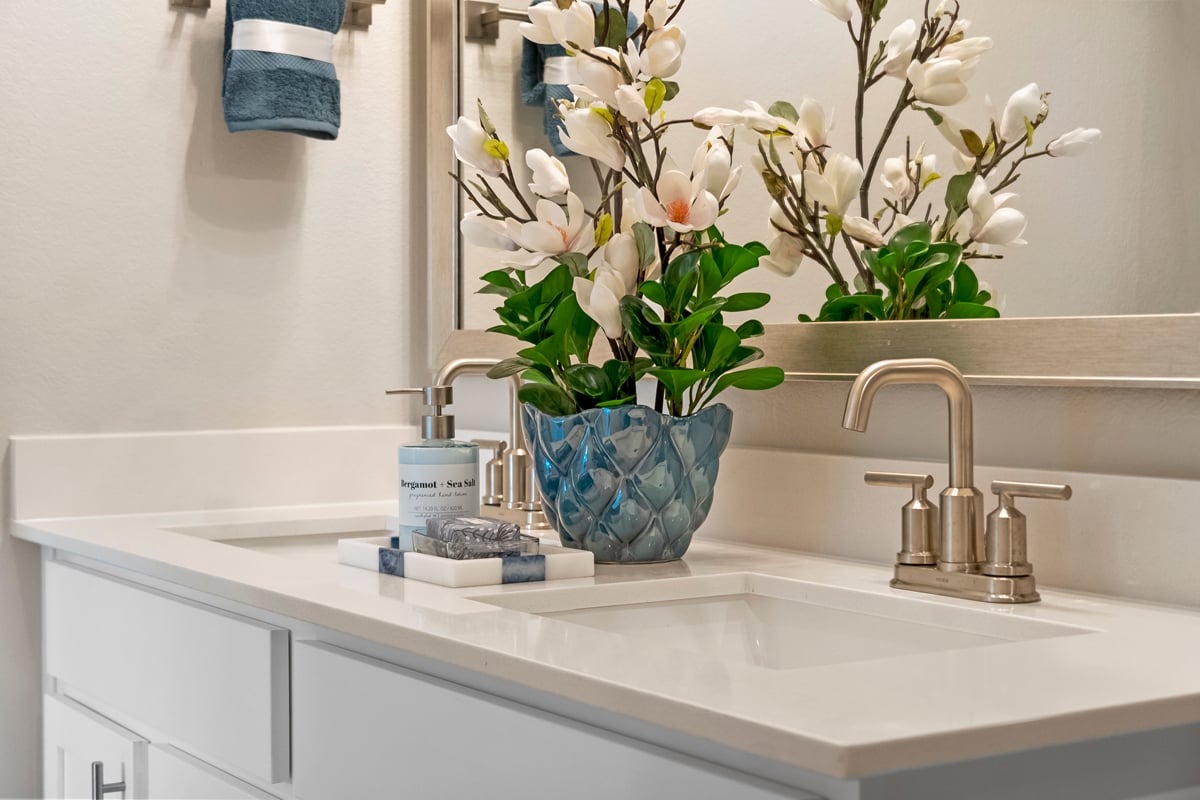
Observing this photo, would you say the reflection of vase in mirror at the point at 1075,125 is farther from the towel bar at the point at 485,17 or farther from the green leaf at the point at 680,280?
the towel bar at the point at 485,17

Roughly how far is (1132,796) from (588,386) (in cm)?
61

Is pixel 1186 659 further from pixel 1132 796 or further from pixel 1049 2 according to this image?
pixel 1049 2

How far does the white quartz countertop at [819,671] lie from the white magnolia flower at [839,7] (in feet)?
1.70

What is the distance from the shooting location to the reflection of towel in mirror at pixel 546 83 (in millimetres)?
1724

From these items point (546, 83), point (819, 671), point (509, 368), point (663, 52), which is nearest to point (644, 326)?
point (509, 368)

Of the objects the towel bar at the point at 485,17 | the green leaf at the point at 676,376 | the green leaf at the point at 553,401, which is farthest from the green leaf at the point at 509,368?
the towel bar at the point at 485,17

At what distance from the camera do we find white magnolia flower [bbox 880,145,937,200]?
1.24 m

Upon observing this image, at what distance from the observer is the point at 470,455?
1220 millimetres

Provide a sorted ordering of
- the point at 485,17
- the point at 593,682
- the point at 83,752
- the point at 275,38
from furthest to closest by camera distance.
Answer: the point at 485,17 → the point at 275,38 → the point at 83,752 → the point at 593,682

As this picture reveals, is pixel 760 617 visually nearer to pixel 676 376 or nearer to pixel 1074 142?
pixel 676 376

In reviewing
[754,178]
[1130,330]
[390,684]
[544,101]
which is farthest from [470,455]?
[544,101]

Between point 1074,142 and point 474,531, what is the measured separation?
0.59m

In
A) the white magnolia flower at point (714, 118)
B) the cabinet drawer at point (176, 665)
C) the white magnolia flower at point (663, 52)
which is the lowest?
the cabinet drawer at point (176, 665)

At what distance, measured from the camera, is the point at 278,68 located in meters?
1.68
